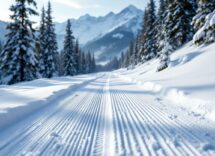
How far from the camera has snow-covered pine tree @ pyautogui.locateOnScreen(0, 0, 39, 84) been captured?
22875 mm

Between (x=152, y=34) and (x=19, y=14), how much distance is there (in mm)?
28820

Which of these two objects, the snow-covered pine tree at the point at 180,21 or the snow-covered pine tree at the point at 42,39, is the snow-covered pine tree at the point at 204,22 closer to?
the snow-covered pine tree at the point at 180,21

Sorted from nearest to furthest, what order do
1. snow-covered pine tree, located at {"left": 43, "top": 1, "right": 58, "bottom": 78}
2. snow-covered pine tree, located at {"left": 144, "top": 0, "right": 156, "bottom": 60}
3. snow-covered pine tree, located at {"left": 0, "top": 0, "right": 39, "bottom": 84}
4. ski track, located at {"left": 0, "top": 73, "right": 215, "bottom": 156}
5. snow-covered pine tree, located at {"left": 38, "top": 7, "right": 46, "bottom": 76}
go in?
1. ski track, located at {"left": 0, "top": 73, "right": 215, "bottom": 156}
2. snow-covered pine tree, located at {"left": 0, "top": 0, "right": 39, "bottom": 84}
3. snow-covered pine tree, located at {"left": 38, "top": 7, "right": 46, "bottom": 76}
4. snow-covered pine tree, located at {"left": 43, "top": 1, "right": 58, "bottom": 78}
5. snow-covered pine tree, located at {"left": 144, "top": 0, "right": 156, "bottom": 60}

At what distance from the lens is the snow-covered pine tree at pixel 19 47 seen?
2288 cm

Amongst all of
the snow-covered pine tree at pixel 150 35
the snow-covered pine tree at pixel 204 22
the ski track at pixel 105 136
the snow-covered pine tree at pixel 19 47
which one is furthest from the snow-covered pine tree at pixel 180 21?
the ski track at pixel 105 136

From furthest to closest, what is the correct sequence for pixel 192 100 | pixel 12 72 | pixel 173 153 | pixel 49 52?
pixel 49 52 → pixel 12 72 → pixel 192 100 → pixel 173 153

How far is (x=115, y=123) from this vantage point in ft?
21.6

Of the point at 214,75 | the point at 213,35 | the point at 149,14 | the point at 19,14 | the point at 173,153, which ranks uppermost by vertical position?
the point at 149,14

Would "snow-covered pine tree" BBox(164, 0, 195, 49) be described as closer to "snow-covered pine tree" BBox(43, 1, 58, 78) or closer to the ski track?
"snow-covered pine tree" BBox(43, 1, 58, 78)

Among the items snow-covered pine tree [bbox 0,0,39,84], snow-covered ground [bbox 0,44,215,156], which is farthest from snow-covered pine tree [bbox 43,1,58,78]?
snow-covered ground [bbox 0,44,215,156]

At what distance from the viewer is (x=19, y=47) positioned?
897 inches

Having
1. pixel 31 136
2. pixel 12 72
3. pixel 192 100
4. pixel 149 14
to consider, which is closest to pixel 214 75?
pixel 192 100

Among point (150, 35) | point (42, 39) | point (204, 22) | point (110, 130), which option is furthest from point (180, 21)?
point (110, 130)

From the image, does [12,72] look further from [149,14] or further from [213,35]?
[149,14]
